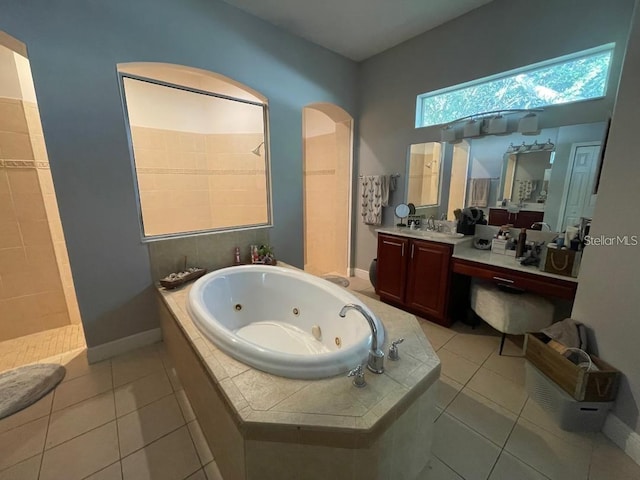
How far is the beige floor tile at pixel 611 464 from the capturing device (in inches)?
47.7

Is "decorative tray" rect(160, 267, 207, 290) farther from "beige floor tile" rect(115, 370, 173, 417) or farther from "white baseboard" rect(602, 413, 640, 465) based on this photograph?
"white baseboard" rect(602, 413, 640, 465)

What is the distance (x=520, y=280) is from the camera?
188 centimetres

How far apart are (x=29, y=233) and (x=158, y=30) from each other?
1.96 metres

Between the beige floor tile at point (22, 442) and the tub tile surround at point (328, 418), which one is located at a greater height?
the tub tile surround at point (328, 418)

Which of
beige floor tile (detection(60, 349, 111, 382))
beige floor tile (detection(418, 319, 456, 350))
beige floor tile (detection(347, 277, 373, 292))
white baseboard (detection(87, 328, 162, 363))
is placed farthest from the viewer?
beige floor tile (detection(347, 277, 373, 292))

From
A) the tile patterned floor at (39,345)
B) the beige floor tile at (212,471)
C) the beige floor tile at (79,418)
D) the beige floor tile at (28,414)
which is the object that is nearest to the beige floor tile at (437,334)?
the beige floor tile at (212,471)

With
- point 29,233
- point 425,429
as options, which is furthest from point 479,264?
point 29,233

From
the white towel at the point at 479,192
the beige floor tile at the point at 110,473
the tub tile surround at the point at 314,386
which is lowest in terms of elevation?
the beige floor tile at the point at 110,473

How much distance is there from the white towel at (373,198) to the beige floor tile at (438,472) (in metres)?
2.44

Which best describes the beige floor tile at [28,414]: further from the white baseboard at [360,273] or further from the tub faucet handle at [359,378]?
the white baseboard at [360,273]

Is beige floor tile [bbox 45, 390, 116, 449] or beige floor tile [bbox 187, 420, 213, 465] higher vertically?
beige floor tile [bbox 45, 390, 116, 449]

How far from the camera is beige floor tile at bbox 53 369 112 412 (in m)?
1.63

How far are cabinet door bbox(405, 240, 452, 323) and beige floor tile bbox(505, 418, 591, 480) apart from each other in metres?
1.04

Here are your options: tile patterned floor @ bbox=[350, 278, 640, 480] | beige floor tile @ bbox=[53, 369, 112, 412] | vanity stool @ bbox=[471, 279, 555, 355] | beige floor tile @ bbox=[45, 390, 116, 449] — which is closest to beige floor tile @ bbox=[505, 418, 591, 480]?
tile patterned floor @ bbox=[350, 278, 640, 480]
